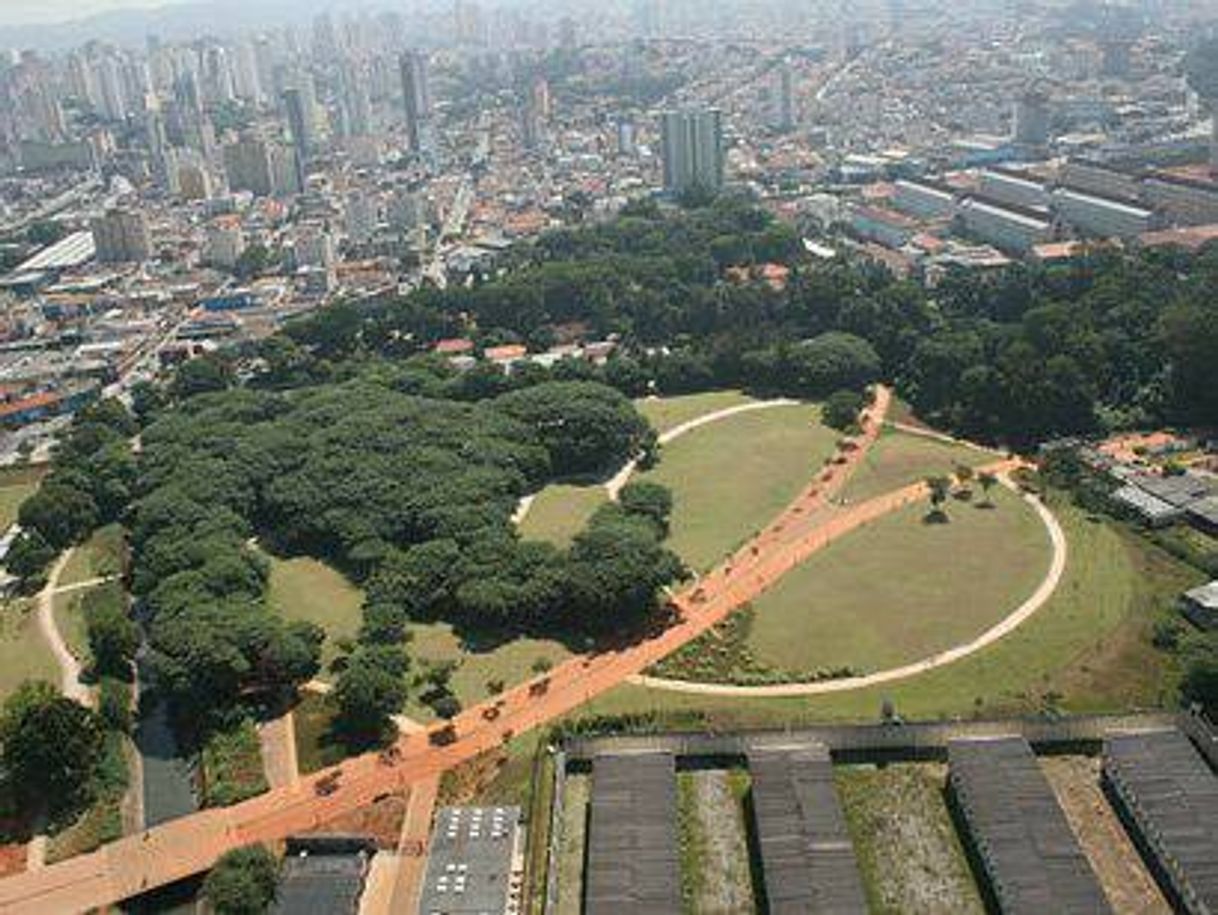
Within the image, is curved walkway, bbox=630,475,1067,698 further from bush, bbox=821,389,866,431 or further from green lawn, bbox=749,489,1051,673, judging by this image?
bush, bbox=821,389,866,431

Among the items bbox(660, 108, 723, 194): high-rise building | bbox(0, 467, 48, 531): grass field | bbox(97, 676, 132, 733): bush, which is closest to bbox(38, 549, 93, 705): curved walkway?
bbox(97, 676, 132, 733): bush

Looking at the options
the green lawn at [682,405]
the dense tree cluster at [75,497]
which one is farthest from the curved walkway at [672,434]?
the dense tree cluster at [75,497]

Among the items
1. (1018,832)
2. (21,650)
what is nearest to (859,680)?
(1018,832)

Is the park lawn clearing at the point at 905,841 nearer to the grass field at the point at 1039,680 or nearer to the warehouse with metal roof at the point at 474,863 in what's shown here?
the grass field at the point at 1039,680

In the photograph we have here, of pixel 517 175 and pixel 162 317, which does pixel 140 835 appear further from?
pixel 517 175

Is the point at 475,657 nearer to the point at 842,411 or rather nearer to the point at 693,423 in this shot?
the point at 693,423
